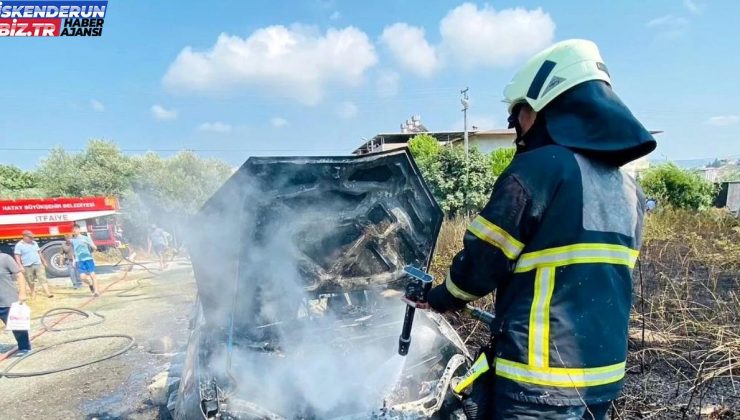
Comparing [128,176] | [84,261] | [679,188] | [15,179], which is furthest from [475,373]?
[15,179]

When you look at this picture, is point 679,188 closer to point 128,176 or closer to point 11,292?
point 11,292

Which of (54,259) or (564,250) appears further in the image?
(54,259)

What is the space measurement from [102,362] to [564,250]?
622 cm

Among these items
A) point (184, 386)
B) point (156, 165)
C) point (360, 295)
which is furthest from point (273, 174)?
point (156, 165)

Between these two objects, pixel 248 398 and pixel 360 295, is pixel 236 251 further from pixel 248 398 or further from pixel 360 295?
pixel 360 295

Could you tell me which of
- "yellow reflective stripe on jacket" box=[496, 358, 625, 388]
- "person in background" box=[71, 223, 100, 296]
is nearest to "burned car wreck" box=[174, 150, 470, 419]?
"yellow reflective stripe on jacket" box=[496, 358, 625, 388]

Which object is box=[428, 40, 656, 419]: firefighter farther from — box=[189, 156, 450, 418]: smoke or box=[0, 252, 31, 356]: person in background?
box=[0, 252, 31, 356]: person in background

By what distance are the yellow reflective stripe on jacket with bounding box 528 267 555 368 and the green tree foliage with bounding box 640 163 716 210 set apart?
59.4 feet

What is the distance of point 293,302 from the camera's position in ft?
9.98

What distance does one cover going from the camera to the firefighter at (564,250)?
1335 millimetres

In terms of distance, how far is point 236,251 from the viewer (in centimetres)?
265

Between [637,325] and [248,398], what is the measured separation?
3.70 metres

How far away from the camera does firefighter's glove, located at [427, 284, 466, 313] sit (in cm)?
157

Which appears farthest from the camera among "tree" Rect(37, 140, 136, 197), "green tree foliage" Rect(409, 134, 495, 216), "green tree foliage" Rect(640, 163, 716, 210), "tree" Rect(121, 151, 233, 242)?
"tree" Rect(37, 140, 136, 197)
